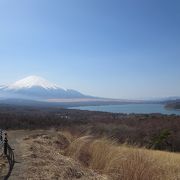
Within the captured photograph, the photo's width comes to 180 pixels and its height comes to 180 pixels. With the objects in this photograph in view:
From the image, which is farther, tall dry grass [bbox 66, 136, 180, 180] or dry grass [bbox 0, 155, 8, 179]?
dry grass [bbox 0, 155, 8, 179]

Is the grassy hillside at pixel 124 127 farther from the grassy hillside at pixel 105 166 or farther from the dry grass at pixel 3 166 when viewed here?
the dry grass at pixel 3 166

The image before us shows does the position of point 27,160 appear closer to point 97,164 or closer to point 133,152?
point 97,164

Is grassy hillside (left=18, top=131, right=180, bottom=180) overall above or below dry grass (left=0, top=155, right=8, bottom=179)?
above

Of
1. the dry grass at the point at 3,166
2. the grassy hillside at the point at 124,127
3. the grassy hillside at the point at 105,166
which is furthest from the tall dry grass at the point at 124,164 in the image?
the grassy hillside at the point at 124,127

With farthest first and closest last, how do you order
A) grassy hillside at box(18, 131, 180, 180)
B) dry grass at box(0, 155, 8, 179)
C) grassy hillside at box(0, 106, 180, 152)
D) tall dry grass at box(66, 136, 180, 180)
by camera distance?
grassy hillside at box(0, 106, 180, 152) → dry grass at box(0, 155, 8, 179) → grassy hillside at box(18, 131, 180, 180) → tall dry grass at box(66, 136, 180, 180)

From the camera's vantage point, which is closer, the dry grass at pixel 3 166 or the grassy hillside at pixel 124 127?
the dry grass at pixel 3 166

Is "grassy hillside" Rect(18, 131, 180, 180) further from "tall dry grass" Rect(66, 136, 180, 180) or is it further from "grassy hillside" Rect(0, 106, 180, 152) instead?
"grassy hillside" Rect(0, 106, 180, 152)

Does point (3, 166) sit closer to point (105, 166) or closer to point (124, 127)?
point (105, 166)

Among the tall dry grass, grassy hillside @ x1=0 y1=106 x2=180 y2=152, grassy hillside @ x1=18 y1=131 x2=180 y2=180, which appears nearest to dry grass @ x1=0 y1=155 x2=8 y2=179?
grassy hillside @ x1=18 y1=131 x2=180 y2=180

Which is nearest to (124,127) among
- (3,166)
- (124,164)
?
(3,166)

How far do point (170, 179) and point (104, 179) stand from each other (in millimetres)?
1370

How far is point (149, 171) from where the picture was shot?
6469 millimetres

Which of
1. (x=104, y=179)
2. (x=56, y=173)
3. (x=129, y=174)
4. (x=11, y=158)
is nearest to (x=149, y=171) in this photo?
(x=129, y=174)

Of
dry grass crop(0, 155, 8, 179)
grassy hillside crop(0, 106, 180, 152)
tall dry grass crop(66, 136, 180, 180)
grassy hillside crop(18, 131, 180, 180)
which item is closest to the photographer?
tall dry grass crop(66, 136, 180, 180)
